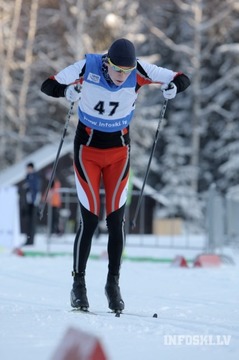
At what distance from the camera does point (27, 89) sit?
1490 inches

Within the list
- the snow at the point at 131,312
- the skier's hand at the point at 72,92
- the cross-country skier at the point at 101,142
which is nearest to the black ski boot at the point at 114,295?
the cross-country skier at the point at 101,142

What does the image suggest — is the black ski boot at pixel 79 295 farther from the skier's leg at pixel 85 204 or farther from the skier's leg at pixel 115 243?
the skier's leg at pixel 115 243

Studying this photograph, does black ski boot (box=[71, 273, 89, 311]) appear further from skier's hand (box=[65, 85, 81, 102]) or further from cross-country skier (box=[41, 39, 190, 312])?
skier's hand (box=[65, 85, 81, 102])

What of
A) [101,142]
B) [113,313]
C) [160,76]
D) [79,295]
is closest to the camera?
[113,313]

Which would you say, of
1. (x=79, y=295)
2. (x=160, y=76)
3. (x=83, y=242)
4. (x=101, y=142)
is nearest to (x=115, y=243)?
(x=83, y=242)

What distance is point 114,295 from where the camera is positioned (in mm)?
5754

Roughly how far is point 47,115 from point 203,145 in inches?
300

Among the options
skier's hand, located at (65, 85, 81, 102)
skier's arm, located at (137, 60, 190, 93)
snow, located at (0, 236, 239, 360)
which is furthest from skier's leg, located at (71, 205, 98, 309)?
skier's arm, located at (137, 60, 190, 93)

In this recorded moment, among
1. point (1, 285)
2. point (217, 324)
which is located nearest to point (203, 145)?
point (1, 285)

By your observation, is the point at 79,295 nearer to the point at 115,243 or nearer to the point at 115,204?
the point at 115,243

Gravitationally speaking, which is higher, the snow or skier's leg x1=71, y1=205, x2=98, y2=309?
skier's leg x1=71, y1=205, x2=98, y2=309

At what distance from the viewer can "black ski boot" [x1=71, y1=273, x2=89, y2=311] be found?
5586mm

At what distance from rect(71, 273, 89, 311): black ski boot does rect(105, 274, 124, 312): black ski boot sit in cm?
17

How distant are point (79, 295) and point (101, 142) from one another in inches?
40.9
